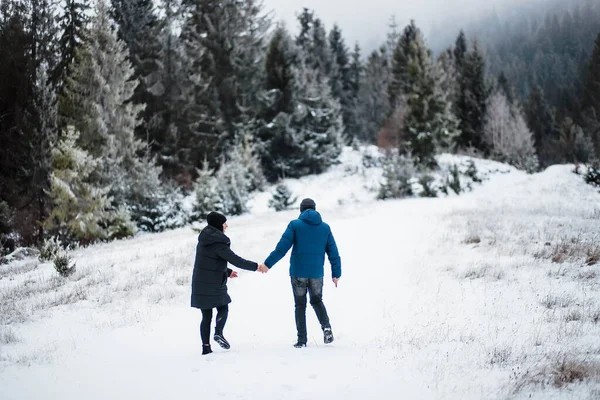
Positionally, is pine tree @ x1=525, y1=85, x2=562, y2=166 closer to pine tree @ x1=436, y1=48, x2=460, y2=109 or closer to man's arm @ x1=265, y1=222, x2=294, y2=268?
pine tree @ x1=436, y1=48, x2=460, y2=109

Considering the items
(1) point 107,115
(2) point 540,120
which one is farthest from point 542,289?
(2) point 540,120

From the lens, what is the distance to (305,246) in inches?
227

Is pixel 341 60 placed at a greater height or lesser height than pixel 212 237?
greater

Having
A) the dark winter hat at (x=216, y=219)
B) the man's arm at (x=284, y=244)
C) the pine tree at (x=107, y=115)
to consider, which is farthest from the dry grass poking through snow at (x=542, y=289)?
the pine tree at (x=107, y=115)

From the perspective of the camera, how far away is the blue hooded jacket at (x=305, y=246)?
5.73 metres

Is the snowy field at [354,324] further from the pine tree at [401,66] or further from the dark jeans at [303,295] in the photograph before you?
the pine tree at [401,66]

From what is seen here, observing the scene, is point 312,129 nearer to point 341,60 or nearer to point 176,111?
point 176,111

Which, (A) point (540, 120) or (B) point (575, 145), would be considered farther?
(A) point (540, 120)

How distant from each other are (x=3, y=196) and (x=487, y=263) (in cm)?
2271

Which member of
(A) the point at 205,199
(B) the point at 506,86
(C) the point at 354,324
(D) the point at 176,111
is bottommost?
(C) the point at 354,324

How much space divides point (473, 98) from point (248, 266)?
45286 millimetres

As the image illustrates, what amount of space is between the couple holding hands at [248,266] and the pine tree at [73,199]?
16685mm

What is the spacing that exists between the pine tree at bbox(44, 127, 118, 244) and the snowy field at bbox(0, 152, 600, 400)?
7.03 m

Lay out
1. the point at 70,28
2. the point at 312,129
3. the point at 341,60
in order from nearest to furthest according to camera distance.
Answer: the point at 70,28 < the point at 312,129 < the point at 341,60
